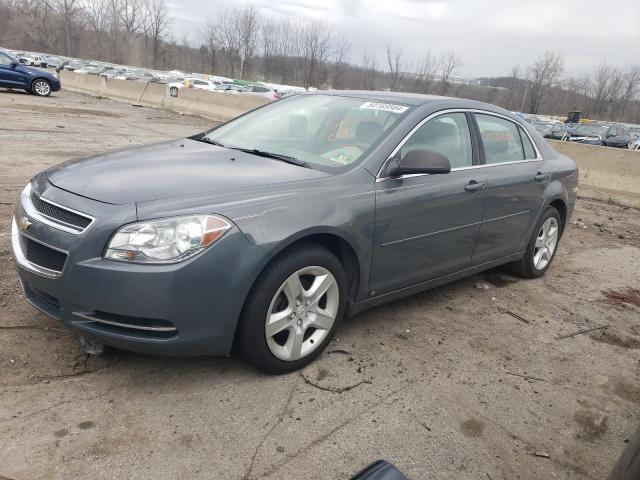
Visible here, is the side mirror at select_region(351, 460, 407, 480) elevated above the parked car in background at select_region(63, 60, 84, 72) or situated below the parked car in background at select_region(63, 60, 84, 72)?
above

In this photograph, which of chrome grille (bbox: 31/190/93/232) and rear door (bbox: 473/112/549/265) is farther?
rear door (bbox: 473/112/549/265)

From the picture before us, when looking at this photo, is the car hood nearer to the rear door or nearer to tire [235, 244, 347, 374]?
tire [235, 244, 347, 374]

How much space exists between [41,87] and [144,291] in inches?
876

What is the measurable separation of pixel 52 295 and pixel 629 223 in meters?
8.61

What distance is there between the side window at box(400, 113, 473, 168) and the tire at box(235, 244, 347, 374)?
1057 mm

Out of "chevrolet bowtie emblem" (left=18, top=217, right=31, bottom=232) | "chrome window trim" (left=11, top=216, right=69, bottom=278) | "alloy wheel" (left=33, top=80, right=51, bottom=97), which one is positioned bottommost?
"alloy wheel" (left=33, top=80, right=51, bottom=97)

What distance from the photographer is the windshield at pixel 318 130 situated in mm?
3584

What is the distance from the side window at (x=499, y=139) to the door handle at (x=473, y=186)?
0.32 m

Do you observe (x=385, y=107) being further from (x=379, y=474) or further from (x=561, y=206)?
(x=379, y=474)

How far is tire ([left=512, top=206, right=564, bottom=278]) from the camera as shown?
16.8ft

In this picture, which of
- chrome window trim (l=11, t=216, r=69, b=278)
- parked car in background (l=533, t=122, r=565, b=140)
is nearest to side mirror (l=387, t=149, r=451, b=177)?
chrome window trim (l=11, t=216, r=69, b=278)

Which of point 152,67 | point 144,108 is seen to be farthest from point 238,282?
point 152,67

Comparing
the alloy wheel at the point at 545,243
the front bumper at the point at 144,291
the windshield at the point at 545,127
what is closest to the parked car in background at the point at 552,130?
the windshield at the point at 545,127

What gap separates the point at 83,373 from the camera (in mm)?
2928
